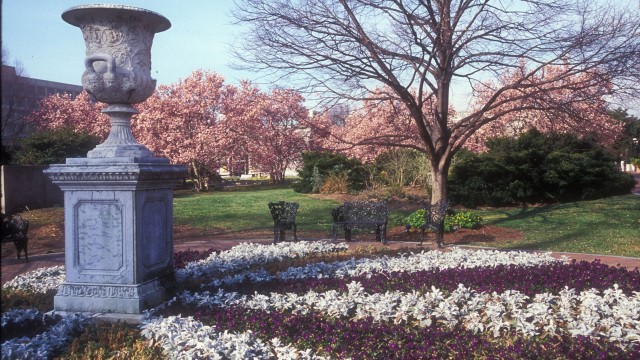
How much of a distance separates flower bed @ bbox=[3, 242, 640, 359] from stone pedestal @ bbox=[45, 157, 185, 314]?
0.46 meters

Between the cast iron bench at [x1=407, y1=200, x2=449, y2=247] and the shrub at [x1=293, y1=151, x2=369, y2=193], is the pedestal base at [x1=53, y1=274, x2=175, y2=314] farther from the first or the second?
the shrub at [x1=293, y1=151, x2=369, y2=193]

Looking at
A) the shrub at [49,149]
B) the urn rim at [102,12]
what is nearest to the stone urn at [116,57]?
the urn rim at [102,12]

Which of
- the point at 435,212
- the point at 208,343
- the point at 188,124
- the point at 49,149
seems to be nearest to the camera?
the point at 208,343

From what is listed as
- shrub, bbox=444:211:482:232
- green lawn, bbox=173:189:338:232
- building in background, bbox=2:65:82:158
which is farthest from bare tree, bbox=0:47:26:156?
shrub, bbox=444:211:482:232

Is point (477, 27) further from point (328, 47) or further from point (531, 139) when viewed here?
point (531, 139)

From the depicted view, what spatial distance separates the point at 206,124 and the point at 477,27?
22426 millimetres

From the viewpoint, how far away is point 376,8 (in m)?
10.1

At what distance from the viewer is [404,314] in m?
4.50

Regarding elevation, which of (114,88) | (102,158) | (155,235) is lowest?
(155,235)

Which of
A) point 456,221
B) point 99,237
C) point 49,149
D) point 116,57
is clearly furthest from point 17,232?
point 49,149

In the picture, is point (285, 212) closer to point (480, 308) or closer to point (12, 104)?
point (480, 308)

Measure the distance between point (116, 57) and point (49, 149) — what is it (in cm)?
1712

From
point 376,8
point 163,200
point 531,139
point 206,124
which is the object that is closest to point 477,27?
point 376,8

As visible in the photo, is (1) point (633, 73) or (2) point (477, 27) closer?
(1) point (633, 73)
